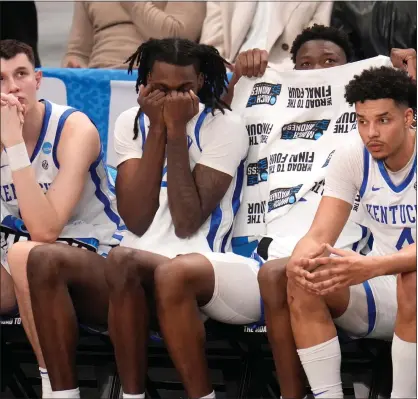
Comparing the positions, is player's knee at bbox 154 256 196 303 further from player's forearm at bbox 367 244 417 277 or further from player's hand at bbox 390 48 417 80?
player's hand at bbox 390 48 417 80

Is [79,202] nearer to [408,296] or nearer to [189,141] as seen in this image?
[189,141]

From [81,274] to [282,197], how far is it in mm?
873

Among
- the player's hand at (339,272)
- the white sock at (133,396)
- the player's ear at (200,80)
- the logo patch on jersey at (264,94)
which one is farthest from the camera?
the logo patch on jersey at (264,94)

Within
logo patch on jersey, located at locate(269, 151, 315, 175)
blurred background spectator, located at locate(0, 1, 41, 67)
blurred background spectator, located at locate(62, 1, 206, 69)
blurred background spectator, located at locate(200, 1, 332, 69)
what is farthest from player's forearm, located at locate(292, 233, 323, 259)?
blurred background spectator, located at locate(0, 1, 41, 67)

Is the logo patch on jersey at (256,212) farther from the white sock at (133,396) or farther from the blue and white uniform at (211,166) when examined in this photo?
the white sock at (133,396)

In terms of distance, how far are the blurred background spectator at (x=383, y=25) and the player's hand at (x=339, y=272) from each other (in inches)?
61.9

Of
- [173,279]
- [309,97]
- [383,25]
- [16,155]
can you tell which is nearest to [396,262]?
[173,279]

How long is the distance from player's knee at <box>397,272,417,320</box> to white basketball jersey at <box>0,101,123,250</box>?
1.24 metres

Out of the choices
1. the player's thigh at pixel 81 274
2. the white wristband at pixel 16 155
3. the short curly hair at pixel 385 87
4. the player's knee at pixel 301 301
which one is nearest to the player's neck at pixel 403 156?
the short curly hair at pixel 385 87

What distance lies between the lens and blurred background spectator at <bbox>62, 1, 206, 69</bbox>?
15.5 ft

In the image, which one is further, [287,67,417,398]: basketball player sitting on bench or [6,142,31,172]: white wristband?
[6,142,31,172]: white wristband

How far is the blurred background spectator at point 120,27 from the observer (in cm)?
472

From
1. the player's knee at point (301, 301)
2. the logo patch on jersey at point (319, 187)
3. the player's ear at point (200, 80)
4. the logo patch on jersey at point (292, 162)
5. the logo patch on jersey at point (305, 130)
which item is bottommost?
the player's knee at point (301, 301)

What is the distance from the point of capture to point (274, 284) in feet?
10.2
